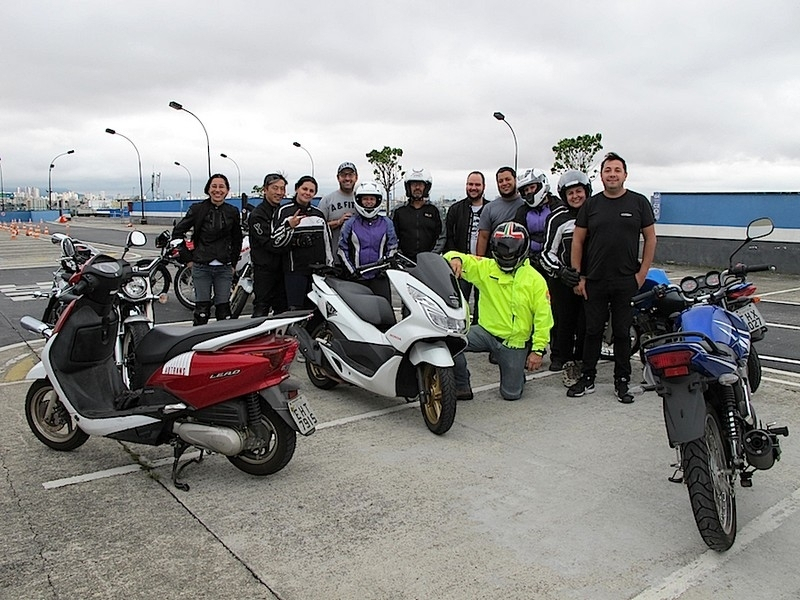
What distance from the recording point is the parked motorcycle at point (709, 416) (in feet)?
9.59

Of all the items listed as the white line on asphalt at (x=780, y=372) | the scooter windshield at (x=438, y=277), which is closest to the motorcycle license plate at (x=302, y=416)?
the scooter windshield at (x=438, y=277)

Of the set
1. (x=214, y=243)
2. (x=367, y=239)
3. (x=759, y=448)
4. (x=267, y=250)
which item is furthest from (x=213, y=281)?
(x=759, y=448)

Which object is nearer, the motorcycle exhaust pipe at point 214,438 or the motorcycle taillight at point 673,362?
the motorcycle taillight at point 673,362

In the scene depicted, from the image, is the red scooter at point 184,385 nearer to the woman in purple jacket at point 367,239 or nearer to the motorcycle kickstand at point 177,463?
the motorcycle kickstand at point 177,463

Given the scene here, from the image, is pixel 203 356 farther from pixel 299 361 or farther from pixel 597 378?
pixel 597 378

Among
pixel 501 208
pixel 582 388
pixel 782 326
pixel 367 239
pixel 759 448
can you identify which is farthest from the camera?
pixel 782 326

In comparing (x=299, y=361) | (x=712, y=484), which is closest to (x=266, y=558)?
(x=712, y=484)

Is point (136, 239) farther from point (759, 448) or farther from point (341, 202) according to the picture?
point (759, 448)

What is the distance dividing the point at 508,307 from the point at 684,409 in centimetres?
255

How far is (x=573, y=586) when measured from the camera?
2805mm

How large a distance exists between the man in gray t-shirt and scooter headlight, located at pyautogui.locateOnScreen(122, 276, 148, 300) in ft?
10.7

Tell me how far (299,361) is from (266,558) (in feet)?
12.7

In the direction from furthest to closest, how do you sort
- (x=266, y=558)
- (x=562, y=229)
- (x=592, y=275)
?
(x=562, y=229) → (x=592, y=275) → (x=266, y=558)

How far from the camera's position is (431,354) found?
4594 mm
